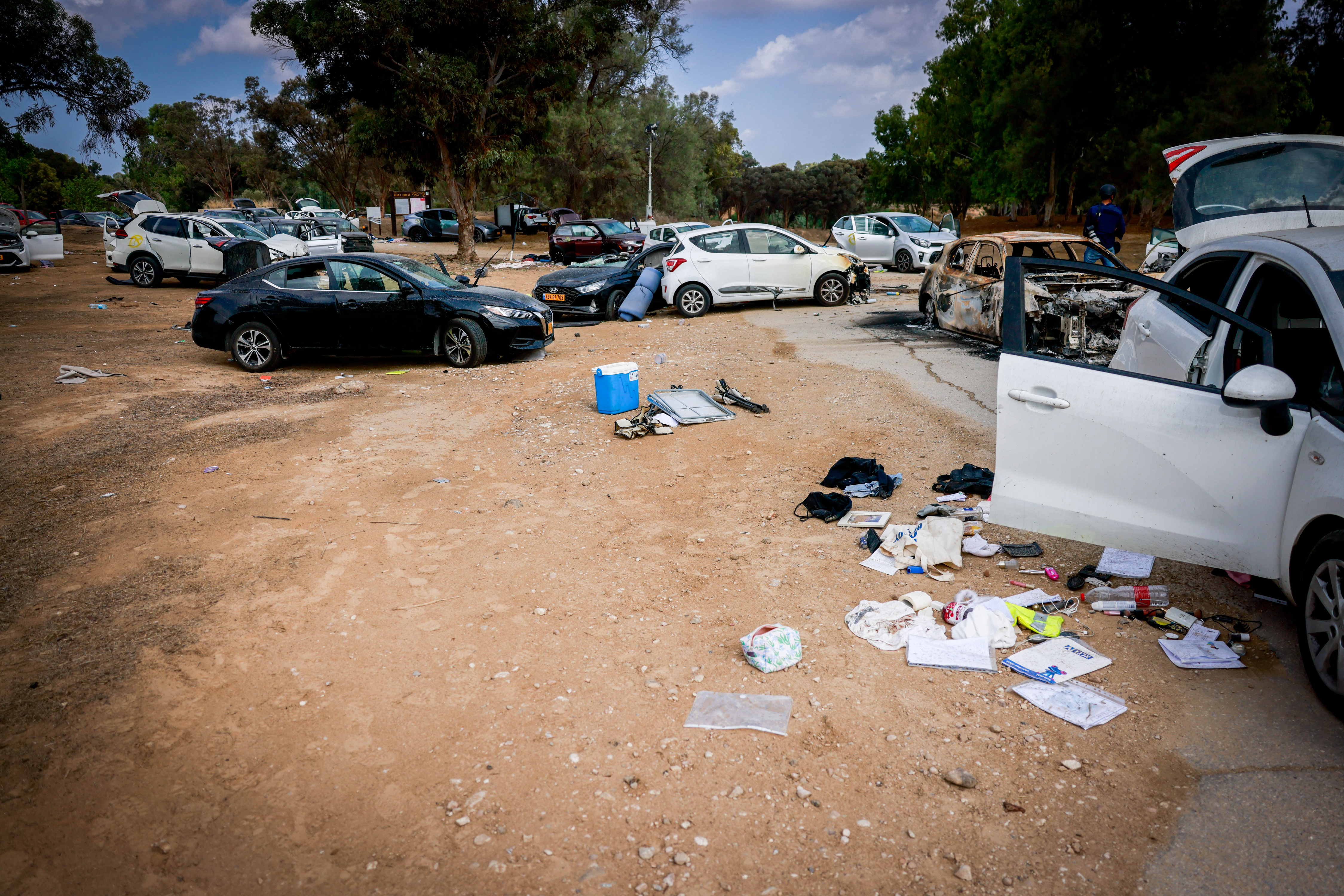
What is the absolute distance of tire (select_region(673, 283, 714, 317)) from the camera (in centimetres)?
1452

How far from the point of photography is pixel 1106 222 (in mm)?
12414

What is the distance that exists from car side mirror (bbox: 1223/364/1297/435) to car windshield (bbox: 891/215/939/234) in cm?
2076

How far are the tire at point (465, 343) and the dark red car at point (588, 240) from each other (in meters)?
15.1

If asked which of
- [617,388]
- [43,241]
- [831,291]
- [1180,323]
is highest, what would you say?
[43,241]

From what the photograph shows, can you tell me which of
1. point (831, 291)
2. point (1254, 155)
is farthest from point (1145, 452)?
point (831, 291)

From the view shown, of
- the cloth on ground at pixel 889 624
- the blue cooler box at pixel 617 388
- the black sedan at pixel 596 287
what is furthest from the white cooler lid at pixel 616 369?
the black sedan at pixel 596 287

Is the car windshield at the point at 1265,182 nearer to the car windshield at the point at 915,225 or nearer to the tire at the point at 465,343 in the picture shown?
the tire at the point at 465,343

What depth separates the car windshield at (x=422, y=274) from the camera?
405 inches

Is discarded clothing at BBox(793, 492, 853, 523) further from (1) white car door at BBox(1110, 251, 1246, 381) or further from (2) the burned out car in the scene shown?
(2) the burned out car

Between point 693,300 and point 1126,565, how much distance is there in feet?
36.0

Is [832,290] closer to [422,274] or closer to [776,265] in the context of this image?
[776,265]

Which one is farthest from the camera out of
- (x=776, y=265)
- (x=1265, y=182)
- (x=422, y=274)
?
(x=776, y=265)

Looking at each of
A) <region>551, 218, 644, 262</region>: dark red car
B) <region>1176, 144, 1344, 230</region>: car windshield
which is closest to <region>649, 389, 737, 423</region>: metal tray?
<region>1176, 144, 1344, 230</region>: car windshield

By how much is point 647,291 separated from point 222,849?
12.6 metres
